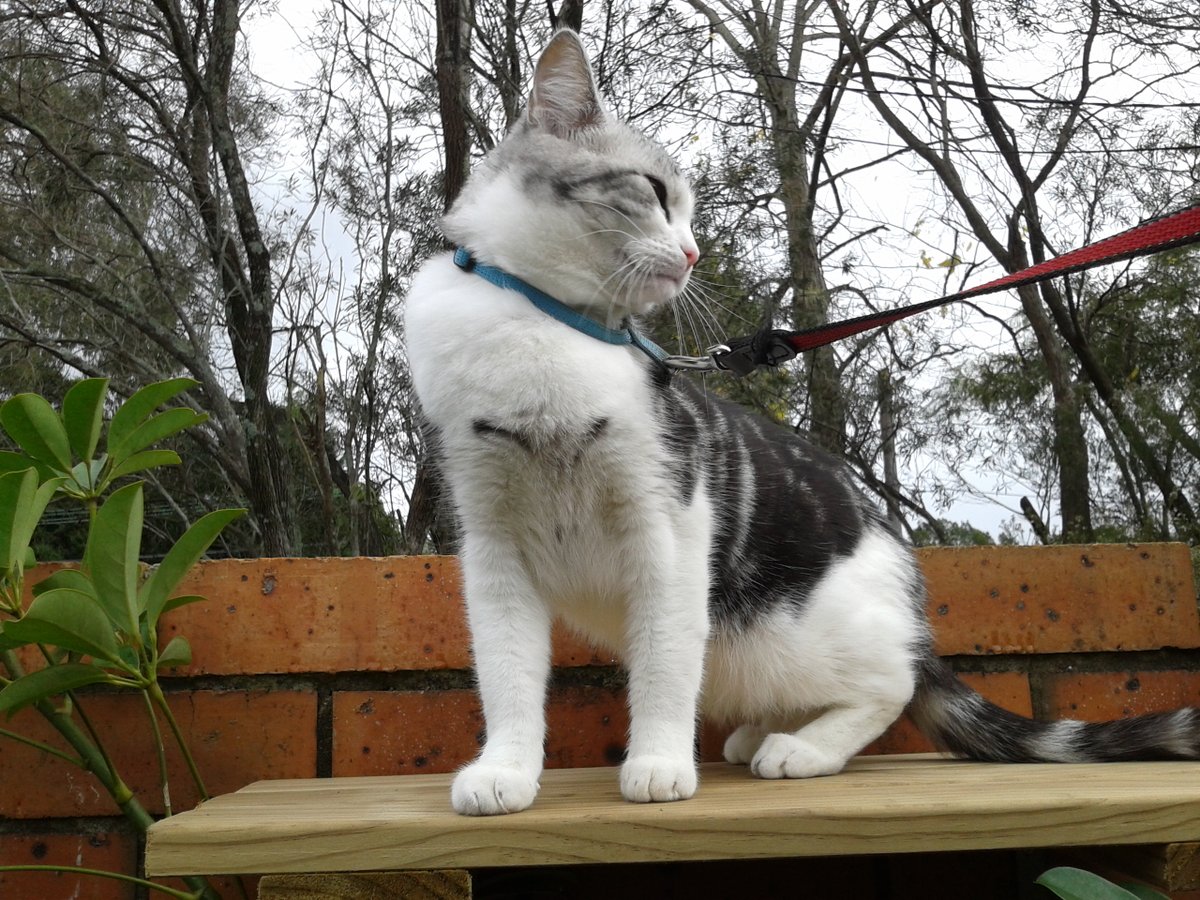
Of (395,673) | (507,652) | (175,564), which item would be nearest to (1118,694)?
(507,652)

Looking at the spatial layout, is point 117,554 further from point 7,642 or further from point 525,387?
point 525,387

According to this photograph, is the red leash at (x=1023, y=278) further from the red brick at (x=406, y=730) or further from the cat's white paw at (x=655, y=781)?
the red brick at (x=406, y=730)

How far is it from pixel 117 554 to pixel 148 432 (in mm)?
267

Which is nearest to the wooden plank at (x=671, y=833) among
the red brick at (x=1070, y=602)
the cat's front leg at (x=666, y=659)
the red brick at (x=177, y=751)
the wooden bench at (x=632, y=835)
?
the wooden bench at (x=632, y=835)

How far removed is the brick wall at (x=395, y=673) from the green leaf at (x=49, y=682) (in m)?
0.37

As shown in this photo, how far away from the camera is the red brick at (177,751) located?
1.50m

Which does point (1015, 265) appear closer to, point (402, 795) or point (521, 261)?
point (521, 261)

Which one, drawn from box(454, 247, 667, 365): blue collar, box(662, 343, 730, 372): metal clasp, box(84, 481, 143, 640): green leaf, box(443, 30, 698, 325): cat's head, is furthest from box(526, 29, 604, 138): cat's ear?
box(84, 481, 143, 640): green leaf

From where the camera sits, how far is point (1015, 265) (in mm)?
2699

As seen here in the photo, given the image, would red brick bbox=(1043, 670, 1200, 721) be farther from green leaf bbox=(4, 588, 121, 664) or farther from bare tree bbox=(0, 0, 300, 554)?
bare tree bbox=(0, 0, 300, 554)

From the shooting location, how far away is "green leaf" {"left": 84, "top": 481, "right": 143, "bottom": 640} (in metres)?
1.07

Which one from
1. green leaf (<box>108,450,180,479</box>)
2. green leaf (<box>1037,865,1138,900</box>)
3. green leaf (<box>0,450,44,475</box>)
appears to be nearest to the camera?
green leaf (<box>1037,865,1138,900</box>)

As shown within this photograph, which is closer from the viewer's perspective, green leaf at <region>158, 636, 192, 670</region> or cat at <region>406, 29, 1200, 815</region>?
cat at <region>406, 29, 1200, 815</region>

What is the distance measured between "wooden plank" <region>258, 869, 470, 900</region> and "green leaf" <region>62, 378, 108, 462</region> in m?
0.60
